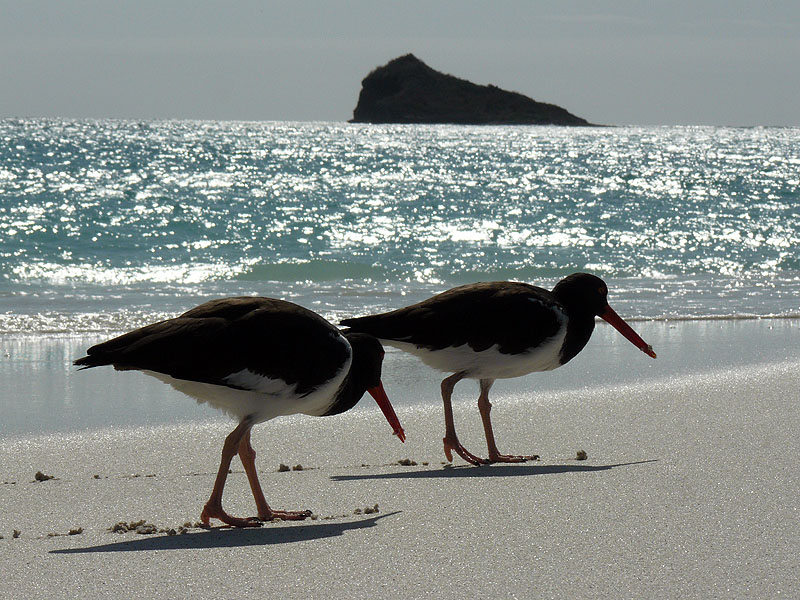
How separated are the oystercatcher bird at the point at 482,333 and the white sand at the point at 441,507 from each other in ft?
1.61

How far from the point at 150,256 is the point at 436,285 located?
5771 millimetres

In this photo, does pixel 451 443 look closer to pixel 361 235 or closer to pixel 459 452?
pixel 459 452

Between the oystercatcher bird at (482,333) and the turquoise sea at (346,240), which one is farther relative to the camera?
the turquoise sea at (346,240)

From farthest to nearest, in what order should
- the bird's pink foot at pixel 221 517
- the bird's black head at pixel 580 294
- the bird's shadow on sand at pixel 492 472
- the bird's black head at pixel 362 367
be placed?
1. the bird's black head at pixel 580 294
2. the bird's shadow on sand at pixel 492 472
3. the bird's black head at pixel 362 367
4. the bird's pink foot at pixel 221 517

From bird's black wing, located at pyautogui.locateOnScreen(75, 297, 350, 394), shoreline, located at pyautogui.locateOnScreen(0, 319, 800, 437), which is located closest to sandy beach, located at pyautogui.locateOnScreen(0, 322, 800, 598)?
shoreline, located at pyautogui.locateOnScreen(0, 319, 800, 437)

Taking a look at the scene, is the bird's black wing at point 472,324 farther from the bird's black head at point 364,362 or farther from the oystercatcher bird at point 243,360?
the oystercatcher bird at point 243,360

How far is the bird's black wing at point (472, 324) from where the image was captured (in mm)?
6188

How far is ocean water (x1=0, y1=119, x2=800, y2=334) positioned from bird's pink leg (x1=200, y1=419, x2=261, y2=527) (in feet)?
23.9

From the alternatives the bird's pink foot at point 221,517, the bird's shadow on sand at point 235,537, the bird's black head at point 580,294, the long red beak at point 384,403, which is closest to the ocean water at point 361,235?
the bird's black head at point 580,294

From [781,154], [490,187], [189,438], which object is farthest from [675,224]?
[781,154]

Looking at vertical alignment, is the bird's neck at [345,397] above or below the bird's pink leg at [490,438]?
above

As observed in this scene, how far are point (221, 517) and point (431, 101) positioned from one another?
132m

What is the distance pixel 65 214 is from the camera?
81.9ft

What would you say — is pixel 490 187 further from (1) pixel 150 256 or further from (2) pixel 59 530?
(2) pixel 59 530
